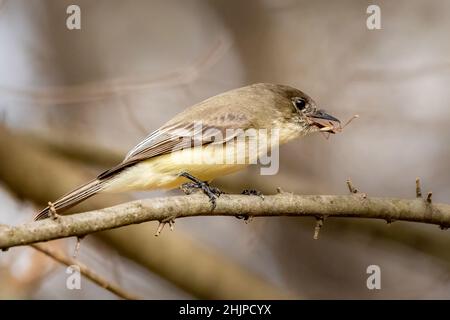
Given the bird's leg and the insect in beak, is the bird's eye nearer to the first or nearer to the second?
the insect in beak

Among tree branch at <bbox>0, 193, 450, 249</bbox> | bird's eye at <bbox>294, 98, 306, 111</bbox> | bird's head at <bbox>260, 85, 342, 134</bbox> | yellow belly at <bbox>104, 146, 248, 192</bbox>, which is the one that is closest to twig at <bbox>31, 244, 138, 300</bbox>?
tree branch at <bbox>0, 193, 450, 249</bbox>

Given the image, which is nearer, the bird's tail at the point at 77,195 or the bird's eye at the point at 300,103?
the bird's tail at the point at 77,195

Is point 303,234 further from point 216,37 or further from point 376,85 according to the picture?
point 216,37

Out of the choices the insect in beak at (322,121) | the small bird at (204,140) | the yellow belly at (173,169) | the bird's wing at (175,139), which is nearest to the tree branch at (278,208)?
the small bird at (204,140)

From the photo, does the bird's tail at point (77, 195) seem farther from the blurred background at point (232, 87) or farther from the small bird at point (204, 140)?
the blurred background at point (232, 87)

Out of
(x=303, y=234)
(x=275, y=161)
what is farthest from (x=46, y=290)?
(x=303, y=234)
